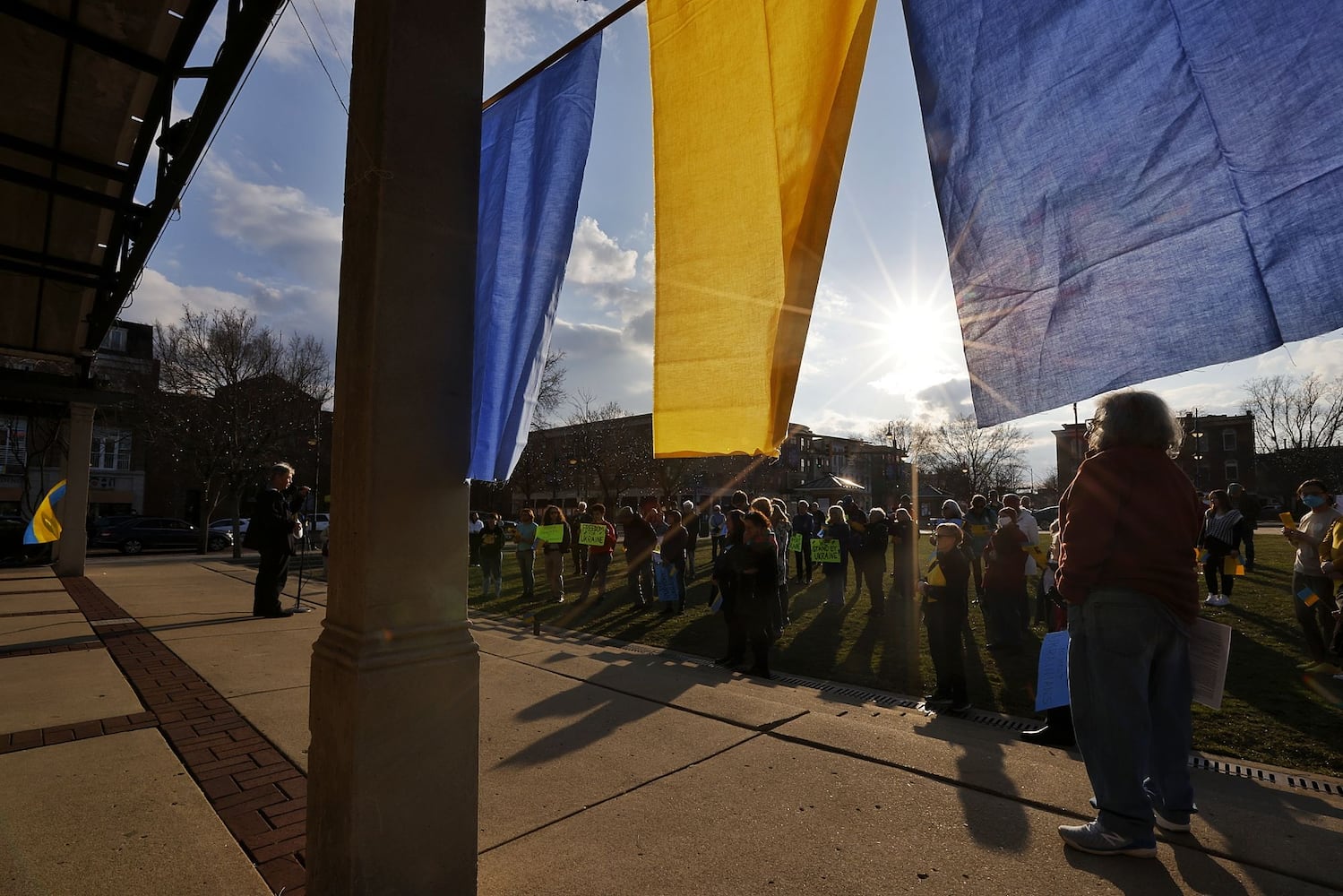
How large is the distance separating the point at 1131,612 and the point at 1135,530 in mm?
351

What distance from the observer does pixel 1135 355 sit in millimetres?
2023

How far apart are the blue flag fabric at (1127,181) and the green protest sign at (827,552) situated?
8.55 m

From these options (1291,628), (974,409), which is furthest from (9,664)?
(1291,628)

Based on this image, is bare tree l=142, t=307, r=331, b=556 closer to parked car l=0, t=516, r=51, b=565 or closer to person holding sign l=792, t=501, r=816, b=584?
parked car l=0, t=516, r=51, b=565

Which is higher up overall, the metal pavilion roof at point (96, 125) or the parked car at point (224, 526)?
the metal pavilion roof at point (96, 125)

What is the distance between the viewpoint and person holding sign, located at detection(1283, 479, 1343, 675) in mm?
6152

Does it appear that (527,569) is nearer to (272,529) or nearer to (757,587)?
(272,529)

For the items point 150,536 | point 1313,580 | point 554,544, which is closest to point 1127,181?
point 1313,580

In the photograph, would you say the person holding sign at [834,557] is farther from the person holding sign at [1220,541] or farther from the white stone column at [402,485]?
the white stone column at [402,485]

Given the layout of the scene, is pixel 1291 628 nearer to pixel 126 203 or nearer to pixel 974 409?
pixel 974 409

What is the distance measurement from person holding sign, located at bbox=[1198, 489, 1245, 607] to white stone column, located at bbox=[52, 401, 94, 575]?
20610mm

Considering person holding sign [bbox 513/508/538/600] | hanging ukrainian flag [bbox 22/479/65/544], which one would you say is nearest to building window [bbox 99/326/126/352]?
hanging ukrainian flag [bbox 22/479/65/544]

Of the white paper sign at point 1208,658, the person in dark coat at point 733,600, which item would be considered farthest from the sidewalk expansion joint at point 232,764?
the person in dark coat at point 733,600

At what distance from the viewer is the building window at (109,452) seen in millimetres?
41906
